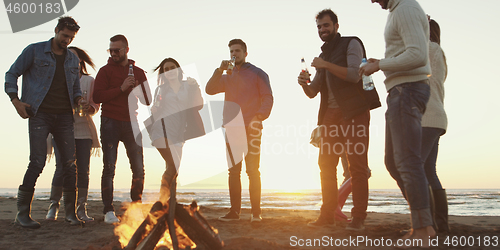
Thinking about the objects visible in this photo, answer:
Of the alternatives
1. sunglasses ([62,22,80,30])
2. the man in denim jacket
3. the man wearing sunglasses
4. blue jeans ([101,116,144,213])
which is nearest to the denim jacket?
the man in denim jacket

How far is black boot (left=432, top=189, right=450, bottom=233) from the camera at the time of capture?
343 centimetres

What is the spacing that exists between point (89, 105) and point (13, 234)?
1876 millimetres

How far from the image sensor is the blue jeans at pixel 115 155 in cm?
456

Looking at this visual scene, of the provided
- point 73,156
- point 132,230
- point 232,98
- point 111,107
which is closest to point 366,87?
point 232,98

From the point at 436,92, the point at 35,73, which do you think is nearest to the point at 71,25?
the point at 35,73

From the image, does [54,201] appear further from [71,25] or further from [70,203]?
[71,25]

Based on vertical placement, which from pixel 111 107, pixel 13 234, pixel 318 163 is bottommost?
pixel 13 234

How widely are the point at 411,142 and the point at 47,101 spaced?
12.9ft

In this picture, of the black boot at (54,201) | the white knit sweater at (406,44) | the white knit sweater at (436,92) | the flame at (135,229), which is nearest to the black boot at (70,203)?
the black boot at (54,201)

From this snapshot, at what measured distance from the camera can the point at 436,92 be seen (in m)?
3.41

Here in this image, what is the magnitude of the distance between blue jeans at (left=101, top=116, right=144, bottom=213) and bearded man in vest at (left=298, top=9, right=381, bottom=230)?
2.32 m

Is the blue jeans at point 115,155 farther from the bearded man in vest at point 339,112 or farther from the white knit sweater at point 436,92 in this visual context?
the white knit sweater at point 436,92

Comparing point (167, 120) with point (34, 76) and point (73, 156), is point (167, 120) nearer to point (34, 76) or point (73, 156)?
point (73, 156)

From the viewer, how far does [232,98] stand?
4.91 meters
